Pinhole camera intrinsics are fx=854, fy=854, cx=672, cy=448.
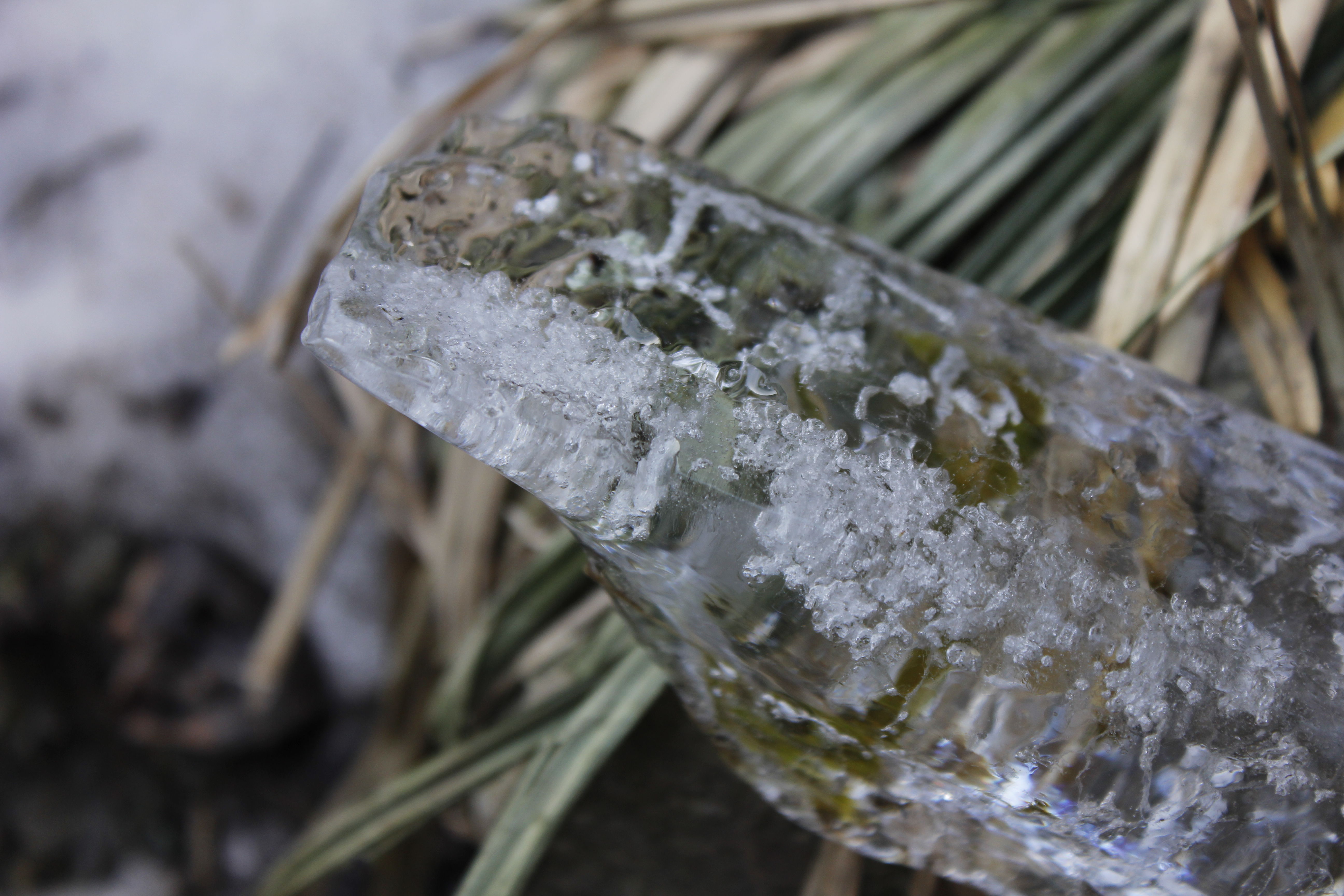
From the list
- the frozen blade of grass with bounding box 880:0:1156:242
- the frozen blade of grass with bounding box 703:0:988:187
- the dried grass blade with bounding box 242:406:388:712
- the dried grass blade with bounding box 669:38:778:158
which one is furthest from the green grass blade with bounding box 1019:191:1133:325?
the dried grass blade with bounding box 242:406:388:712

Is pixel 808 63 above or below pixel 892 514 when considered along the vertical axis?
above

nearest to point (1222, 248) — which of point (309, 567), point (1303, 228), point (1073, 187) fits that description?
point (1303, 228)

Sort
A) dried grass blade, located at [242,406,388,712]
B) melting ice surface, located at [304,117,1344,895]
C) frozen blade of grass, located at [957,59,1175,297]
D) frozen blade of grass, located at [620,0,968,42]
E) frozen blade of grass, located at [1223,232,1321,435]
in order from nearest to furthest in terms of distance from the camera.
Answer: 1. melting ice surface, located at [304,117,1344,895]
2. frozen blade of grass, located at [1223,232,1321,435]
3. frozen blade of grass, located at [957,59,1175,297]
4. frozen blade of grass, located at [620,0,968,42]
5. dried grass blade, located at [242,406,388,712]

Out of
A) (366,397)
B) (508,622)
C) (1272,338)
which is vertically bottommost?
(508,622)

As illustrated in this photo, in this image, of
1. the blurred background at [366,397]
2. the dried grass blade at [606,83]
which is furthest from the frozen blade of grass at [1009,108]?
the dried grass blade at [606,83]

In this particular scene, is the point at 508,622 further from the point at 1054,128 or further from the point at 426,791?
the point at 1054,128

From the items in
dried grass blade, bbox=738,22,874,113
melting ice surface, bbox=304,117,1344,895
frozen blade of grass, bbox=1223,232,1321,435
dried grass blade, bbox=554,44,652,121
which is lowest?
melting ice surface, bbox=304,117,1344,895

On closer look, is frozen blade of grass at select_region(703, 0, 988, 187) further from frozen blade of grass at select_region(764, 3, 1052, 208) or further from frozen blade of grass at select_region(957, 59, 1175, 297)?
frozen blade of grass at select_region(957, 59, 1175, 297)
